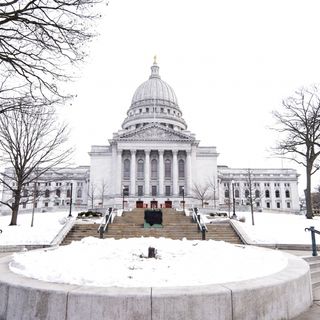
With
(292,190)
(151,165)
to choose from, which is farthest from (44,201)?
(292,190)

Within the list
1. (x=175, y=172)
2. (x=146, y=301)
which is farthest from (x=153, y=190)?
(x=146, y=301)

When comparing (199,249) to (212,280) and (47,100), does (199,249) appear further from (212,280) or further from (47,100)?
(47,100)

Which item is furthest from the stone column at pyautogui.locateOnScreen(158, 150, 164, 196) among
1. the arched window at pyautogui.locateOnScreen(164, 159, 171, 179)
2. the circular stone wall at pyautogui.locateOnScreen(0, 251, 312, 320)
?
the circular stone wall at pyautogui.locateOnScreen(0, 251, 312, 320)

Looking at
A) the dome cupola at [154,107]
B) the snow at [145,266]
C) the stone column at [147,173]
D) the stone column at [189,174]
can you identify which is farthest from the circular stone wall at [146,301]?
the dome cupola at [154,107]

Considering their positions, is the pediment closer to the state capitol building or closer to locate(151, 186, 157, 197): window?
the state capitol building

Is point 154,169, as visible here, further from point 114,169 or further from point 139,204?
point 139,204

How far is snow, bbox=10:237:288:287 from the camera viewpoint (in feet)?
17.4

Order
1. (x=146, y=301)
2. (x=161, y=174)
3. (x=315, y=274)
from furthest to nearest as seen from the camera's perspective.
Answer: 1. (x=161, y=174)
2. (x=315, y=274)
3. (x=146, y=301)

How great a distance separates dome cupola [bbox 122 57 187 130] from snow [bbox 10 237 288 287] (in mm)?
81691

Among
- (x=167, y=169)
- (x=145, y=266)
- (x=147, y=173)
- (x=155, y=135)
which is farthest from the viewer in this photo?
(x=167, y=169)

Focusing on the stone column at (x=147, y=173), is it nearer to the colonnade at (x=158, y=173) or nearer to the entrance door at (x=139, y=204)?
the colonnade at (x=158, y=173)

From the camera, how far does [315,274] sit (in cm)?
905

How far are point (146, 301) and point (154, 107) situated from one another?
295 feet

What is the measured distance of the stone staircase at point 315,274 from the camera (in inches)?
296
